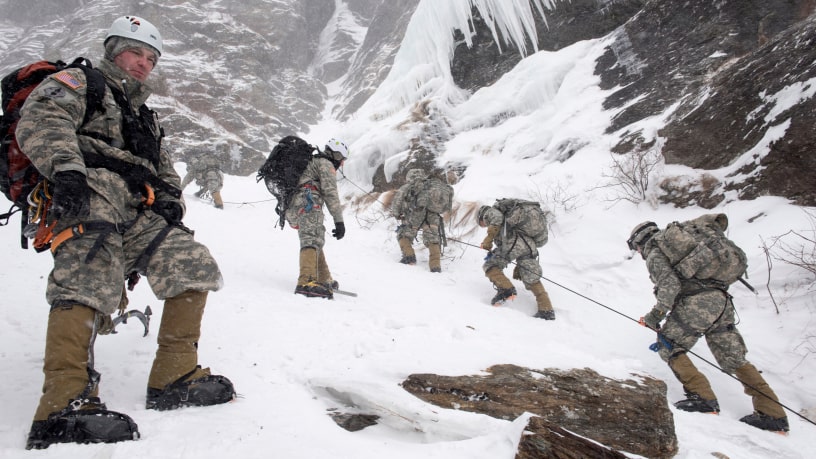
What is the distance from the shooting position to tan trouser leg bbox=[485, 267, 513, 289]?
483 cm

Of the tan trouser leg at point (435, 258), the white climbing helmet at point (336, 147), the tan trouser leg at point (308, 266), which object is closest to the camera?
the tan trouser leg at point (308, 266)

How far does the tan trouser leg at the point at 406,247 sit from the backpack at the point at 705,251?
3617 mm

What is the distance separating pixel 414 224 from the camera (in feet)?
20.7

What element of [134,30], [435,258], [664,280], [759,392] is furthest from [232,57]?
[759,392]

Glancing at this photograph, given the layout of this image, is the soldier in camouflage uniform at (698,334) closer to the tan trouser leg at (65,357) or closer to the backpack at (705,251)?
the backpack at (705,251)

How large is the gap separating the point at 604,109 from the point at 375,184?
5.81 metres

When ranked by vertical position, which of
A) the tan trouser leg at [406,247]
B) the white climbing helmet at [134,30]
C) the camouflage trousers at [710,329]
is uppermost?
the white climbing helmet at [134,30]

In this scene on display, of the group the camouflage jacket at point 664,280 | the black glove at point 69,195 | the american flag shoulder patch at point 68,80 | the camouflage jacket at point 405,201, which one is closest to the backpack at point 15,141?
the american flag shoulder patch at point 68,80

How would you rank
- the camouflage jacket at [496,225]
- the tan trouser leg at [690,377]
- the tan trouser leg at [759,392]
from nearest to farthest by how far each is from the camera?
the tan trouser leg at [759,392], the tan trouser leg at [690,377], the camouflage jacket at [496,225]

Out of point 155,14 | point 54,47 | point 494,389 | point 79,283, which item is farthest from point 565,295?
point 54,47

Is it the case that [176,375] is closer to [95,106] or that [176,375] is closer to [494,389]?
[95,106]

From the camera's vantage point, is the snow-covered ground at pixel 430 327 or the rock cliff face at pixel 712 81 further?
the rock cliff face at pixel 712 81

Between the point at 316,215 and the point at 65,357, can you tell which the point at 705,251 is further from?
the point at 65,357

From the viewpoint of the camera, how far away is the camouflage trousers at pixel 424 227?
19.8ft
